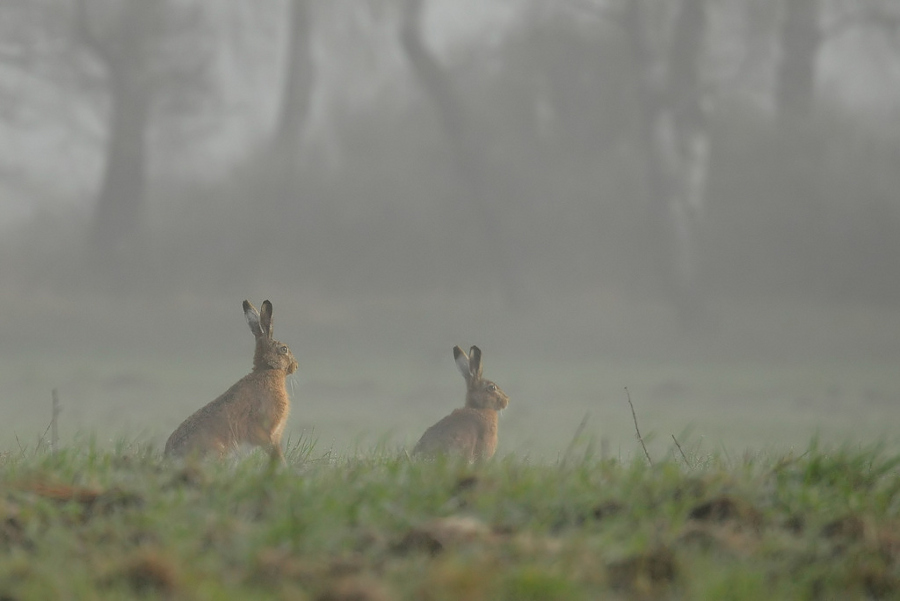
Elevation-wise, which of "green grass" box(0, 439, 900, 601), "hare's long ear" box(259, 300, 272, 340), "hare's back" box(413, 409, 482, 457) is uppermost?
"hare's long ear" box(259, 300, 272, 340)

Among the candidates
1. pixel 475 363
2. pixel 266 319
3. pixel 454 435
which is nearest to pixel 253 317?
pixel 266 319

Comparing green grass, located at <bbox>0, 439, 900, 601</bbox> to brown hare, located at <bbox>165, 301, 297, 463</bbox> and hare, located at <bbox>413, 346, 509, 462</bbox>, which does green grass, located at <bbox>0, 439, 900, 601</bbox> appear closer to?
brown hare, located at <bbox>165, 301, 297, 463</bbox>

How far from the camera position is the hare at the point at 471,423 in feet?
18.7

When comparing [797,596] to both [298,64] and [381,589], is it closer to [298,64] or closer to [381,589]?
[381,589]

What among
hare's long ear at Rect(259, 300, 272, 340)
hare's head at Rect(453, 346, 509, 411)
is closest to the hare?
hare's head at Rect(453, 346, 509, 411)

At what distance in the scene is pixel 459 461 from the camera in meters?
4.14

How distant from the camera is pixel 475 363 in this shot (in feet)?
21.0

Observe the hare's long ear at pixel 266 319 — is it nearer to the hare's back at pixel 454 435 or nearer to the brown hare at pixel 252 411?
the brown hare at pixel 252 411

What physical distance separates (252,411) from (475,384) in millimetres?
1618

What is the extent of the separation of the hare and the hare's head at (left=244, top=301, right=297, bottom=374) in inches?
32.8

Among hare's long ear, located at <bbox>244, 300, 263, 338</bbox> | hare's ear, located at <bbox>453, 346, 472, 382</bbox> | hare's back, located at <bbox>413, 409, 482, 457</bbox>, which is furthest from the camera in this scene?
hare's ear, located at <bbox>453, 346, 472, 382</bbox>

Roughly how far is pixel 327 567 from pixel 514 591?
1.61 ft

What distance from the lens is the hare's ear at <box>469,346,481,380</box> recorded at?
636cm

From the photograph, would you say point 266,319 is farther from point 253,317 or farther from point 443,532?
point 443,532
